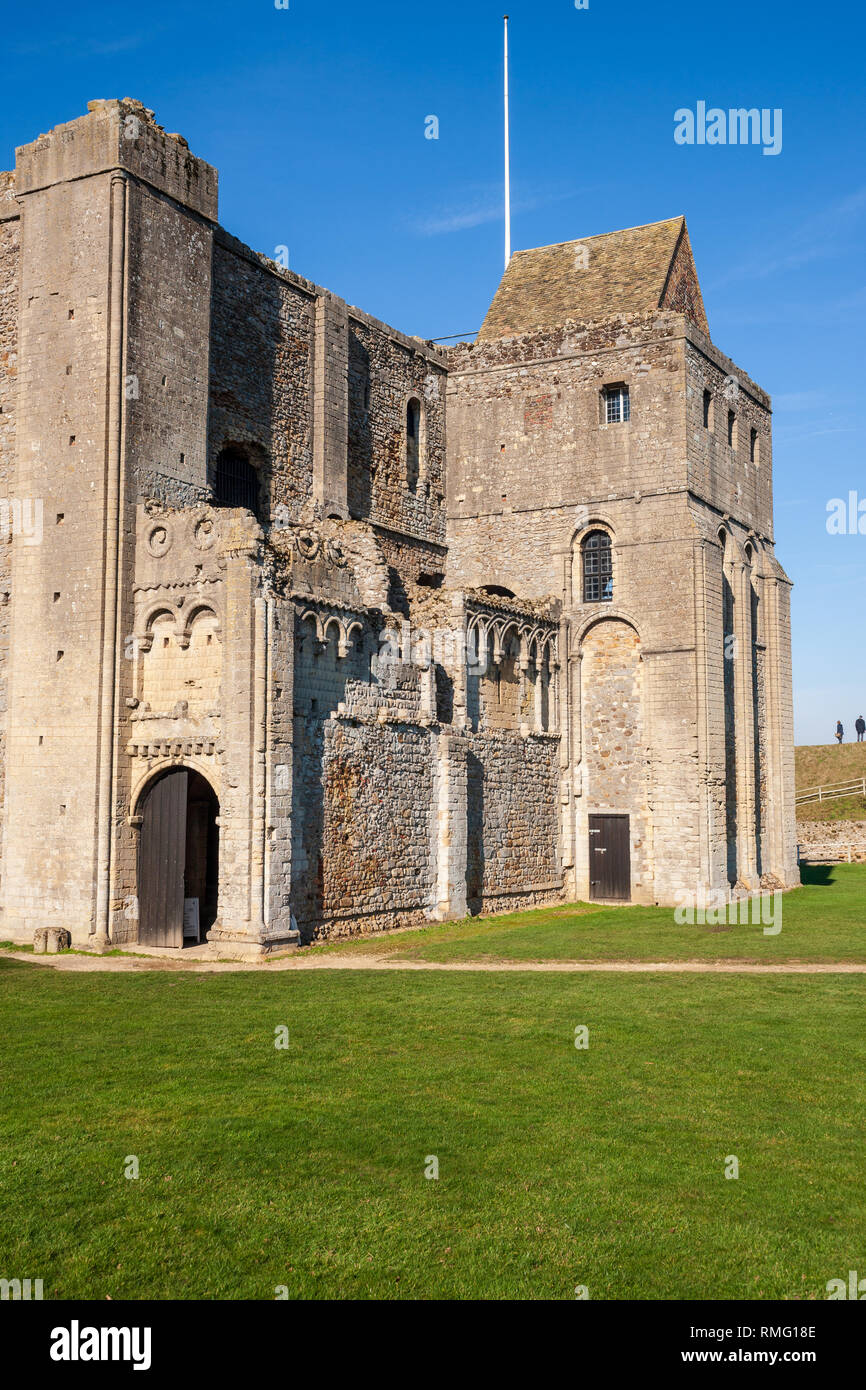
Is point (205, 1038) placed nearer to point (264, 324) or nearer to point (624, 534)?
point (264, 324)

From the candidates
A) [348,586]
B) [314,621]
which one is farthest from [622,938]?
[348,586]

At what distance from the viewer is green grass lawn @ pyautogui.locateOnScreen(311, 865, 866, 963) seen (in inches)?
730

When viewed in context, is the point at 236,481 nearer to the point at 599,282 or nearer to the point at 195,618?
the point at 195,618

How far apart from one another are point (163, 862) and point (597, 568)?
1468cm

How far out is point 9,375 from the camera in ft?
70.0

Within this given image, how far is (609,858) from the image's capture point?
2884cm

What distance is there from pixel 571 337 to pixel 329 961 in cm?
1884

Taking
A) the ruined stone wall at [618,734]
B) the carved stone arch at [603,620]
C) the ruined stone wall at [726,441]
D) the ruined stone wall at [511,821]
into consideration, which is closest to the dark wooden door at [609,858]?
the ruined stone wall at [618,734]

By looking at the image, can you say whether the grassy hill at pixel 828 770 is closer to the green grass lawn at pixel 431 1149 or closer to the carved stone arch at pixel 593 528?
the carved stone arch at pixel 593 528

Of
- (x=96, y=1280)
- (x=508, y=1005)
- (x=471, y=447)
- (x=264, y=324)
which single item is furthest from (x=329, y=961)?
(x=471, y=447)

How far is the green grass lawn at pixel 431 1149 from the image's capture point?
6.21 metres

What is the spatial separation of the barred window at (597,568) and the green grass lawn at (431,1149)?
17.2 m

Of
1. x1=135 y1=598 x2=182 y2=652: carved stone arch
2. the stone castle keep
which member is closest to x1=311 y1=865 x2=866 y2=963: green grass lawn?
the stone castle keep
